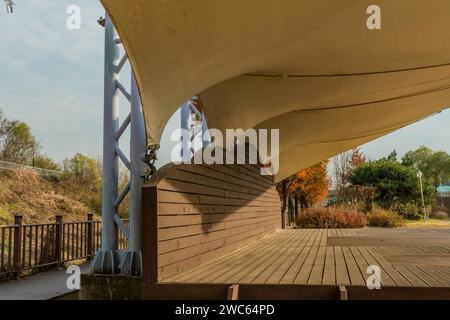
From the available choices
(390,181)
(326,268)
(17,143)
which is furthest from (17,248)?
(390,181)

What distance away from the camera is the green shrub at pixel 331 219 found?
17125 millimetres

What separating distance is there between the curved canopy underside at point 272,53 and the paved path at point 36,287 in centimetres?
271

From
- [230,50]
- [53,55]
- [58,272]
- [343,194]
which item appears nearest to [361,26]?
[230,50]

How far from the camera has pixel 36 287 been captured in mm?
6176

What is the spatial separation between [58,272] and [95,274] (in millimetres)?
3335

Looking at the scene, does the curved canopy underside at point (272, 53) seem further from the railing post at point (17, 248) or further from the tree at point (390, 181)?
the tree at point (390, 181)

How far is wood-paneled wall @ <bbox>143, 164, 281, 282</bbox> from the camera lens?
13.1ft

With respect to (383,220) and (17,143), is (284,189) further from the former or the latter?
(17,143)

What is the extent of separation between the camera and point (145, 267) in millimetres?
3938

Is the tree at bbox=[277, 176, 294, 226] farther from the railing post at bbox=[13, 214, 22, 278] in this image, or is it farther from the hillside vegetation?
the railing post at bbox=[13, 214, 22, 278]

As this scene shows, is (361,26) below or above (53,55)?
below

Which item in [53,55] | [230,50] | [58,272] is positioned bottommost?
[58,272]

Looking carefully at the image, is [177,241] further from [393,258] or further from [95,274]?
[393,258]

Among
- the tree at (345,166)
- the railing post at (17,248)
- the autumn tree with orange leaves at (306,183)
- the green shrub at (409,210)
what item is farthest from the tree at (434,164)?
the railing post at (17,248)
